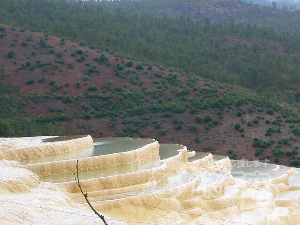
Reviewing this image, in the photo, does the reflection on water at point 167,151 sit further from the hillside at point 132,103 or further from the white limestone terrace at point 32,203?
the hillside at point 132,103

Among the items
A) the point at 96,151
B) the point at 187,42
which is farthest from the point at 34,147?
the point at 187,42

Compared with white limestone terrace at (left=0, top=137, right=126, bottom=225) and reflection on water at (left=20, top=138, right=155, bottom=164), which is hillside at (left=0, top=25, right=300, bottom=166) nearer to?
reflection on water at (left=20, top=138, right=155, bottom=164)

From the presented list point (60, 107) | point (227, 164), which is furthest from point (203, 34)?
point (227, 164)

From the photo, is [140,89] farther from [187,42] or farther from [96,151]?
[96,151]

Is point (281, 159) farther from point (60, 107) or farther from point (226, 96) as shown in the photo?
point (60, 107)

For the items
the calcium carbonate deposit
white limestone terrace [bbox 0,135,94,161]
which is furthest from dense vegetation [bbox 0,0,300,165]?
the calcium carbonate deposit

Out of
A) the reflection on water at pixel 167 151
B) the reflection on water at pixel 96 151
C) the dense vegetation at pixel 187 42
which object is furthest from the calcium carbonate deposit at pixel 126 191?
the dense vegetation at pixel 187 42
